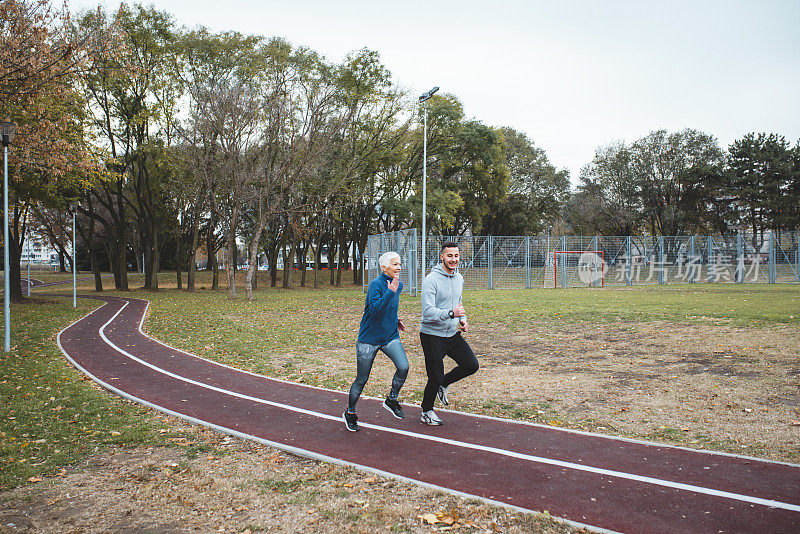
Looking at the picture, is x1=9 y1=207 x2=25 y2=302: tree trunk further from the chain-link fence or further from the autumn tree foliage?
the chain-link fence

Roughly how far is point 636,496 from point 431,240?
2648 cm

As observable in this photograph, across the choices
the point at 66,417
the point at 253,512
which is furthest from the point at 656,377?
the point at 66,417

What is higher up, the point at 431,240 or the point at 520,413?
the point at 431,240

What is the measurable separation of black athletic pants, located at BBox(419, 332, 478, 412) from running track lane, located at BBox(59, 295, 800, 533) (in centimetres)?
→ 44

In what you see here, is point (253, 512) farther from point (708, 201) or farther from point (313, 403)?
point (708, 201)

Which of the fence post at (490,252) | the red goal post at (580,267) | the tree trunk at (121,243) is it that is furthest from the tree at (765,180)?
the tree trunk at (121,243)

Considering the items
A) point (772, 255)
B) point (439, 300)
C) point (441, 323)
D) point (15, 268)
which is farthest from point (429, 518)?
point (772, 255)

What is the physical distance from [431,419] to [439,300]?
1361mm

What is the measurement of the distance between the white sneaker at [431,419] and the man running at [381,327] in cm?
50

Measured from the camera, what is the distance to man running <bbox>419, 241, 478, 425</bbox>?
6.03 meters

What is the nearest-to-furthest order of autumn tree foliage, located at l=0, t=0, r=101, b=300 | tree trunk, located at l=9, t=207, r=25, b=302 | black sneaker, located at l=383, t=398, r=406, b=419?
black sneaker, located at l=383, t=398, r=406, b=419
autumn tree foliage, located at l=0, t=0, r=101, b=300
tree trunk, located at l=9, t=207, r=25, b=302

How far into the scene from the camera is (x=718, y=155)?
169 feet

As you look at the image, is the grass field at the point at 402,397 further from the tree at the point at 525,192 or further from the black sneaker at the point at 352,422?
the tree at the point at 525,192

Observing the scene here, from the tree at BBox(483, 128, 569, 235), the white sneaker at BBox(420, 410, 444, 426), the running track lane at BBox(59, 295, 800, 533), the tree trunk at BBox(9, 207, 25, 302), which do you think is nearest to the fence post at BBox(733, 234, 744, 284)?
the tree at BBox(483, 128, 569, 235)
